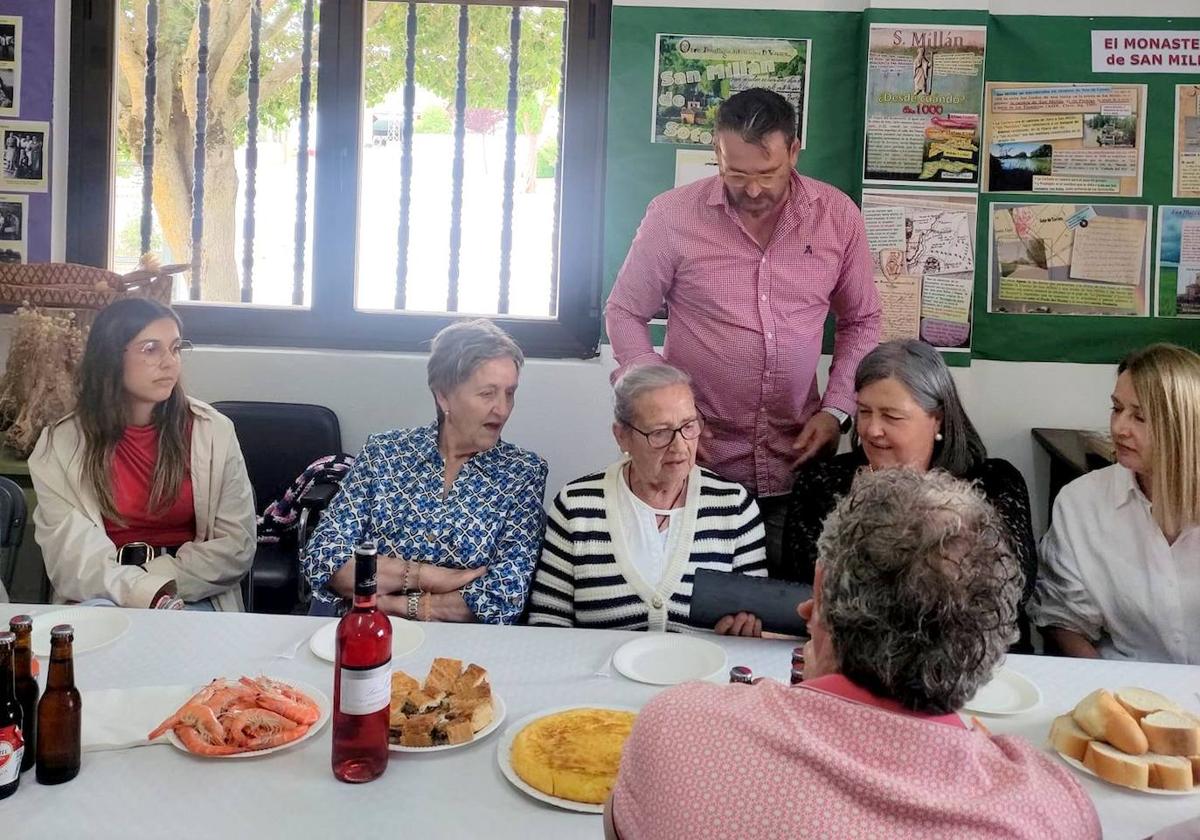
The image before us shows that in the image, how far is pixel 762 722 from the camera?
3.03 feet

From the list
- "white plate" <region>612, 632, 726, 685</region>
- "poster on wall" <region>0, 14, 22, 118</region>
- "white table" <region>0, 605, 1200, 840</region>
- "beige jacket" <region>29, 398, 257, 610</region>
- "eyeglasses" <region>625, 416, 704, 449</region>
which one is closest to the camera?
"white table" <region>0, 605, 1200, 840</region>

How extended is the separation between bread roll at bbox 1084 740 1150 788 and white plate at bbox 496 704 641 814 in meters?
0.62

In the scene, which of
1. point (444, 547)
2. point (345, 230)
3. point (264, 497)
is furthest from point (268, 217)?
point (444, 547)

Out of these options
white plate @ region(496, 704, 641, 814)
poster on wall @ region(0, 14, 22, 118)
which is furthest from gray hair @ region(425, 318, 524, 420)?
poster on wall @ region(0, 14, 22, 118)

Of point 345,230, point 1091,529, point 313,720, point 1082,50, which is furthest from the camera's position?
point 345,230

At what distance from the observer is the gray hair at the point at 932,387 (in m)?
2.19

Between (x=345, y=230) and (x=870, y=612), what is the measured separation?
9.43ft

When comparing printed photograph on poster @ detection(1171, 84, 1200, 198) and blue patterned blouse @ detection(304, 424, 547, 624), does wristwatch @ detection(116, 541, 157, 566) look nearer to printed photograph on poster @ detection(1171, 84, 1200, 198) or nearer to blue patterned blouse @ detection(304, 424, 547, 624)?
blue patterned blouse @ detection(304, 424, 547, 624)

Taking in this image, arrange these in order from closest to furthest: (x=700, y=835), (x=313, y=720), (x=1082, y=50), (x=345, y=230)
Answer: (x=700, y=835) → (x=313, y=720) → (x=1082, y=50) → (x=345, y=230)

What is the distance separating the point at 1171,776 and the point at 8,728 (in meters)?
1.43

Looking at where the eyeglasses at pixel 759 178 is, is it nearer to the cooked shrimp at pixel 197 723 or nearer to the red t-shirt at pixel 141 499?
the red t-shirt at pixel 141 499

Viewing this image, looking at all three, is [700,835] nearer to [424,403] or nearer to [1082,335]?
[424,403]

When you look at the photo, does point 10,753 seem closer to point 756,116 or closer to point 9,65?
point 756,116

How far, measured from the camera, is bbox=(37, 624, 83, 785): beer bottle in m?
1.26
